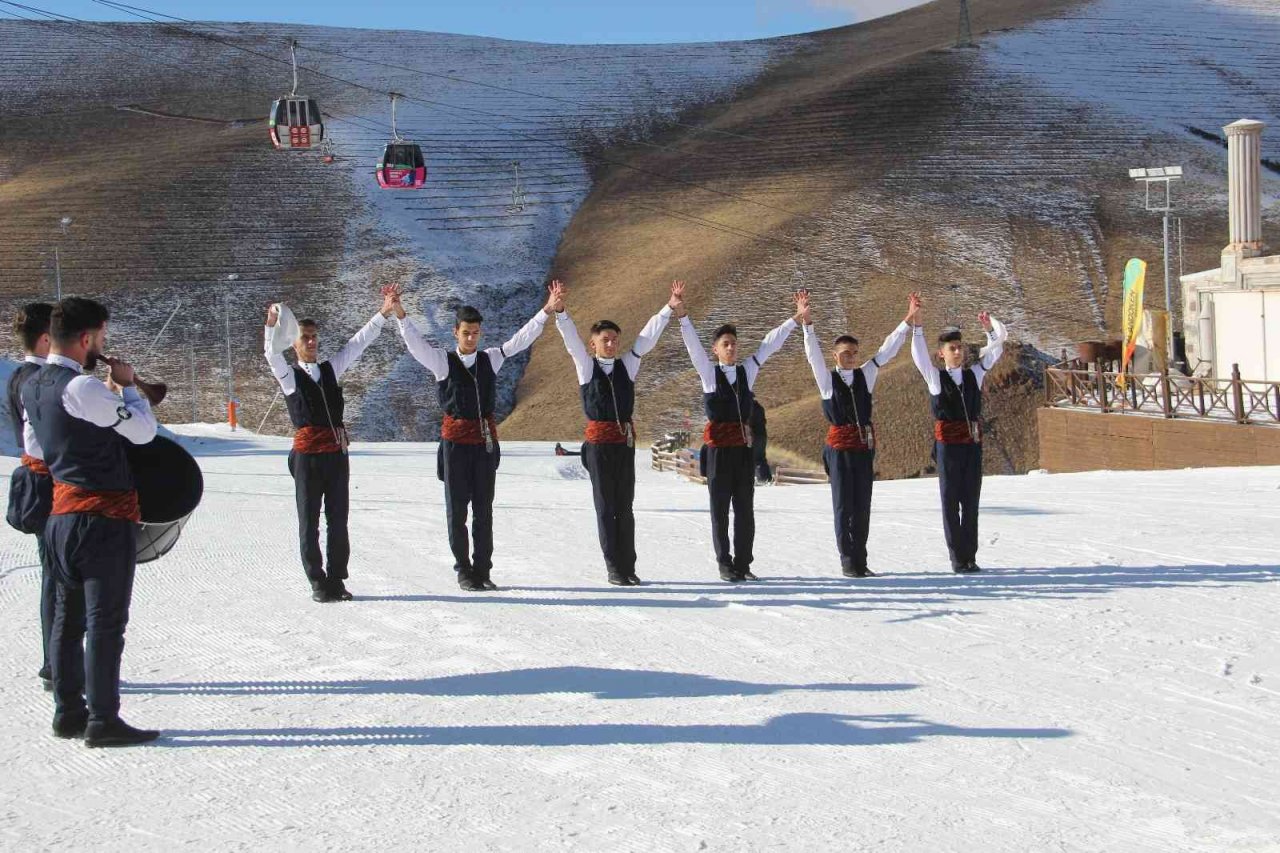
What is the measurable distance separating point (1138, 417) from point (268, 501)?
58.7ft

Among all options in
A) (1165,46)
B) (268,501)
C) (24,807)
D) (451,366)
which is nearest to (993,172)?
(1165,46)

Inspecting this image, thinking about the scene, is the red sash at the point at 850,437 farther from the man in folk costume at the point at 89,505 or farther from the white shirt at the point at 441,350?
the man in folk costume at the point at 89,505

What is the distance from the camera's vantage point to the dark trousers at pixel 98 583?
6246mm

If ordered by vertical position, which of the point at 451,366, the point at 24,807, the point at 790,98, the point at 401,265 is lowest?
the point at 24,807

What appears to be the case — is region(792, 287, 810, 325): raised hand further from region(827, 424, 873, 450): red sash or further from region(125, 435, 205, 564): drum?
region(125, 435, 205, 564): drum

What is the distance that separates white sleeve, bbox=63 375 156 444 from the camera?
614 centimetres

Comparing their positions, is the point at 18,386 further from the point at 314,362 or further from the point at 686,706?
the point at 686,706

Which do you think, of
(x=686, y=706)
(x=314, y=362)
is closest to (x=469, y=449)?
(x=314, y=362)

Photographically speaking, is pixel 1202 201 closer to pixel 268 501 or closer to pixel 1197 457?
pixel 1197 457

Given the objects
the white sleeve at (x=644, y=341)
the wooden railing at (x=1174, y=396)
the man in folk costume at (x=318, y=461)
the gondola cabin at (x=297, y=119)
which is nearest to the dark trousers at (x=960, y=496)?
the white sleeve at (x=644, y=341)

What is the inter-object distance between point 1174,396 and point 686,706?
2468 centimetres

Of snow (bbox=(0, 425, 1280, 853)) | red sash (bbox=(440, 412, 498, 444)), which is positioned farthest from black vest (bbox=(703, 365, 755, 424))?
red sash (bbox=(440, 412, 498, 444))

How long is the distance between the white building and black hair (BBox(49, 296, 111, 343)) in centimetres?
2771

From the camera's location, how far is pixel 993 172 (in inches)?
2547
